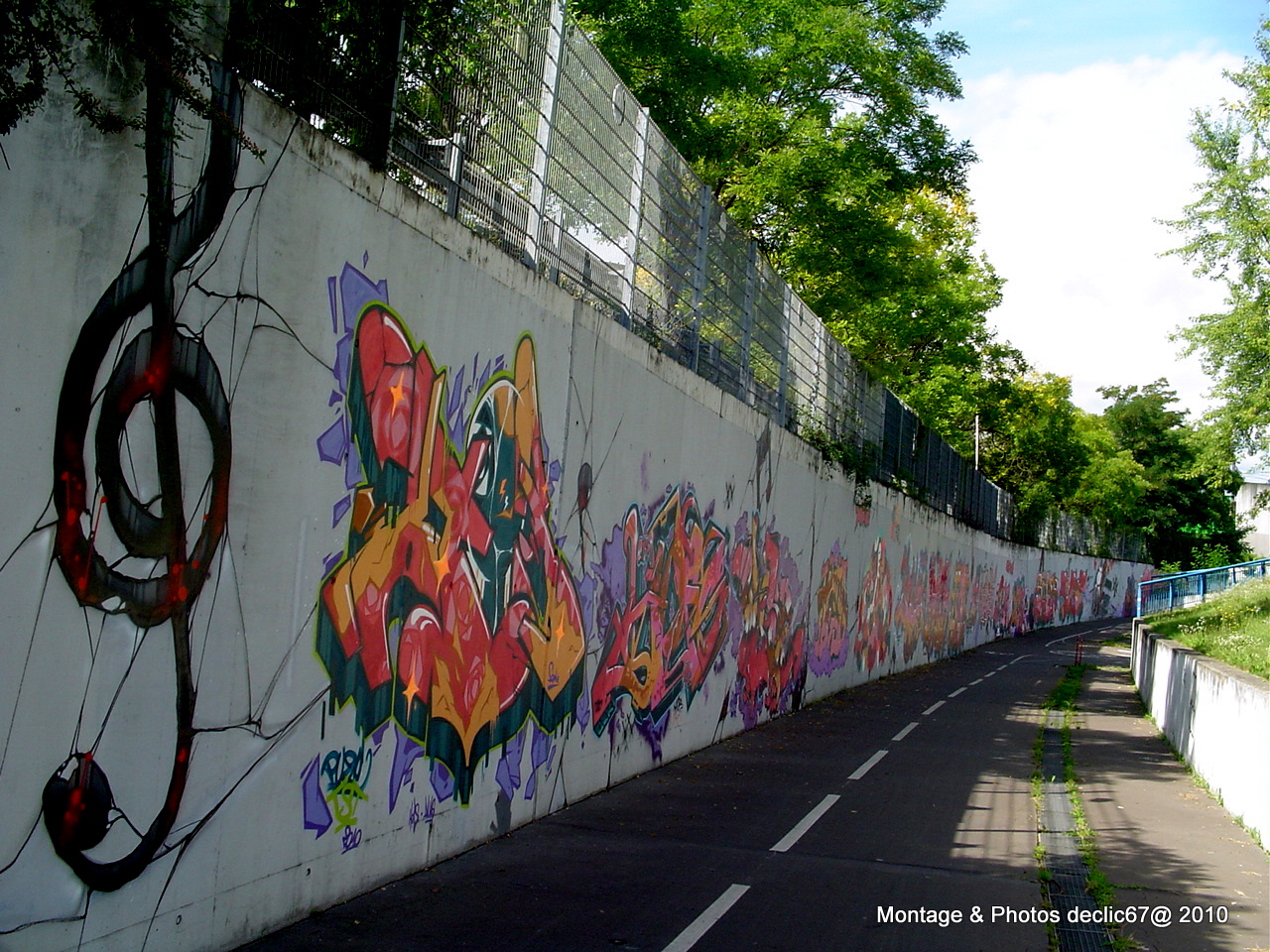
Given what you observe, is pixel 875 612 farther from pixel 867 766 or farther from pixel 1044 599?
pixel 1044 599

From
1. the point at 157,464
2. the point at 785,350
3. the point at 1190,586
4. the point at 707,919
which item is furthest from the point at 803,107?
the point at 1190,586

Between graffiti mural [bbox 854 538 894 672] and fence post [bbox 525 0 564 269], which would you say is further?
graffiti mural [bbox 854 538 894 672]

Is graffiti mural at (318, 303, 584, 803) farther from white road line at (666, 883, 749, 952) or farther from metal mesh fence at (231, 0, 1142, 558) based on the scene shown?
white road line at (666, 883, 749, 952)

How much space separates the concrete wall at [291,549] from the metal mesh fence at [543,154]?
39 centimetres

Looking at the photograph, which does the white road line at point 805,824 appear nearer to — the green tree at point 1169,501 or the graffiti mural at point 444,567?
the graffiti mural at point 444,567

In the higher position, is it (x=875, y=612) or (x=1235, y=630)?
(x=1235, y=630)

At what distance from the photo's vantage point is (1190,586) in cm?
3825

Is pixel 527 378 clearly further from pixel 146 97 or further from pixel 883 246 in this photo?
pixel 883 246

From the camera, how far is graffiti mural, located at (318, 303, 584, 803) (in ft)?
21.4

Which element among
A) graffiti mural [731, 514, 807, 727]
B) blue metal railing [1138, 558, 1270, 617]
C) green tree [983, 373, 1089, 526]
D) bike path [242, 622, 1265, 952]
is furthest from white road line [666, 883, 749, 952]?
green tree [983, 373, 1089, 526]

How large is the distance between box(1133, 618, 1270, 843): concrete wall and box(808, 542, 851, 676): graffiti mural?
17.3ft

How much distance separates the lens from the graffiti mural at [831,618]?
19844mm

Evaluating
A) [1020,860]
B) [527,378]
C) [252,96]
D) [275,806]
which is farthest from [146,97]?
[1020,860]

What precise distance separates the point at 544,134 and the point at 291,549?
4508 mm
